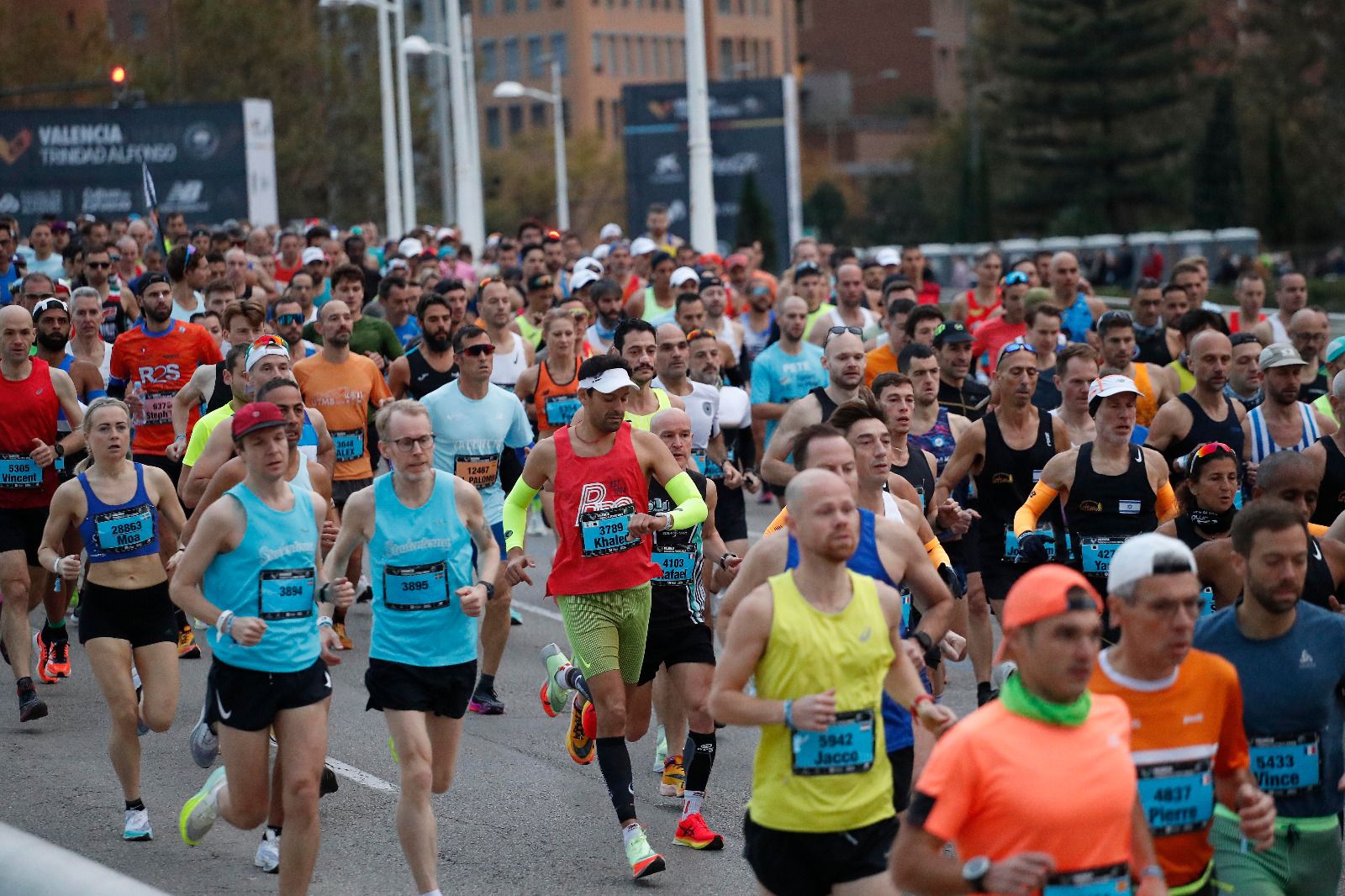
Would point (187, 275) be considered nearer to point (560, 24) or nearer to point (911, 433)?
point (911, 433)

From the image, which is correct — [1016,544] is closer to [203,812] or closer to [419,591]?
[419,591]

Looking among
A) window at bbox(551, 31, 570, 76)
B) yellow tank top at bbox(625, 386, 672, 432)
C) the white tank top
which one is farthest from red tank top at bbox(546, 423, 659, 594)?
window at bbox(551, 31, 570, 76)

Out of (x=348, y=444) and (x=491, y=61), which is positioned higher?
(x=491, y=61)

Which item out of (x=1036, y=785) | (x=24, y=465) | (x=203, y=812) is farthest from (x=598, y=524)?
(x=24, y=465)

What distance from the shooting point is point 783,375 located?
13602 millimetres

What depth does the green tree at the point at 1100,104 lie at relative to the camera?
234 feet

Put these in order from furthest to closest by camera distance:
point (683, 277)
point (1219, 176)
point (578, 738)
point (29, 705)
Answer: point (1219, 176) < point (683, 277) < point (29, 705) < point (578, 738)

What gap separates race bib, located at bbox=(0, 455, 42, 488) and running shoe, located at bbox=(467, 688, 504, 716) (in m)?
2.67

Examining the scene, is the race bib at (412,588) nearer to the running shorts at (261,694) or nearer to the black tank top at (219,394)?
the running shorts at (261,694)

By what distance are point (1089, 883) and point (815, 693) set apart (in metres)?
1.18

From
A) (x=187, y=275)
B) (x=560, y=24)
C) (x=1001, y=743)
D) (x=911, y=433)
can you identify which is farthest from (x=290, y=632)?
(x=560, y=24)

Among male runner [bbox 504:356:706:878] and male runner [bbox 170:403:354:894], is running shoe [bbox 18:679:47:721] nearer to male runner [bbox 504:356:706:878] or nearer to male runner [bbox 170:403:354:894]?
male runner [bbox 504:356:706:878]

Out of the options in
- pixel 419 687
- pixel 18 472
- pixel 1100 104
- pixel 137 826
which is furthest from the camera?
pixel 1100 104

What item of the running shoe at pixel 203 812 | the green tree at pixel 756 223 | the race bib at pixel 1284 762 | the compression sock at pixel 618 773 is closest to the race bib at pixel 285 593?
the running shoe at pixel 203 812
